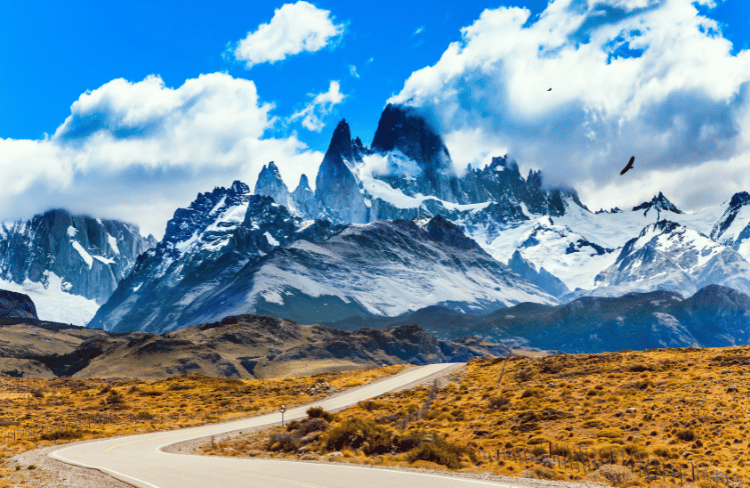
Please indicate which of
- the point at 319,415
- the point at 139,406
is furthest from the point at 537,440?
the point at 139,406

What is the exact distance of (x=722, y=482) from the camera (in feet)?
90.9

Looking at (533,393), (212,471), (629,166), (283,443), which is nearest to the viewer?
(629,166)

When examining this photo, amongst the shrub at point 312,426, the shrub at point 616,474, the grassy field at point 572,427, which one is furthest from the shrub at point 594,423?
the shrub at point 312,426

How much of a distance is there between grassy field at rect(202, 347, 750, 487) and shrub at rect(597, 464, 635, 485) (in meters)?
0.05

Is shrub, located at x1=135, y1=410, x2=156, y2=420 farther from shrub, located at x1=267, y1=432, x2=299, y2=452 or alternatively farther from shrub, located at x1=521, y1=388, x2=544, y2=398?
shrub, located at x1=521, y1=388, x2=544, y2=398

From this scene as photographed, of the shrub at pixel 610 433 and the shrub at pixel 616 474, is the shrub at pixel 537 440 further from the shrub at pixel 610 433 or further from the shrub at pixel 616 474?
the shrub at pixel 616 474

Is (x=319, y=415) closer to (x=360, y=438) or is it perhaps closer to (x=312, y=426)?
(x=312, y=426)

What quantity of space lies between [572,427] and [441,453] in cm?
1036

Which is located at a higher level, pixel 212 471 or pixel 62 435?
pixel 212 471

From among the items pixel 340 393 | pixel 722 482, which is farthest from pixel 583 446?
pixel 340 393

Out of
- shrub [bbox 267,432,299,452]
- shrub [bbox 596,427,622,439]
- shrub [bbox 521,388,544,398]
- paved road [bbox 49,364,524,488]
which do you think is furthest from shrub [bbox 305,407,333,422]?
shrub [bbox 596,427,622,439]

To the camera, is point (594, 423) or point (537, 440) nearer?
point (537, 440)

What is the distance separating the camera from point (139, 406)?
234 feet

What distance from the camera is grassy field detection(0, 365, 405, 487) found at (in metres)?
53.2
